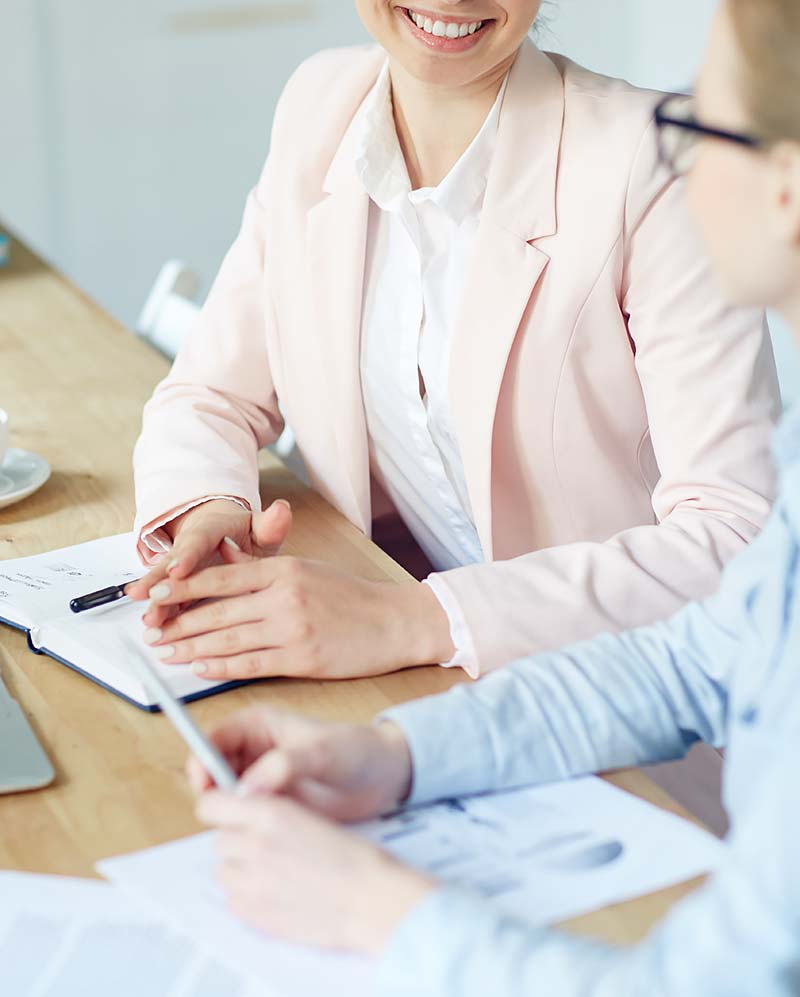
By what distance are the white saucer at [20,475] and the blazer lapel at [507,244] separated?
1.52 ft

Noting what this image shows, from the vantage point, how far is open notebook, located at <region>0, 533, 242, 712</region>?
3.35ft

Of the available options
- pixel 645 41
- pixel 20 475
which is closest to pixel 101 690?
pixel 20 475

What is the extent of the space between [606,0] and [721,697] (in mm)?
2766

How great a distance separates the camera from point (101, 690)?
103 centimetres

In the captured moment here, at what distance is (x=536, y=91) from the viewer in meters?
1.30

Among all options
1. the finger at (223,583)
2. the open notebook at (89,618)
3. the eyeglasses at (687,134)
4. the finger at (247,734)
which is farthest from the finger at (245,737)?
the eyeglasses at (687,134)

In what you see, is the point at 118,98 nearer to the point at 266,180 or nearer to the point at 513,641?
the point at 266,180

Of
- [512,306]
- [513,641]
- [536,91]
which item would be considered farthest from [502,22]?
[513,641]

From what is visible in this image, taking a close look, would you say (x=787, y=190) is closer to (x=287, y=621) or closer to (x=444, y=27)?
(x=287, y=621)

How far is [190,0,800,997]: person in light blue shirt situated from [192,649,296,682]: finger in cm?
16

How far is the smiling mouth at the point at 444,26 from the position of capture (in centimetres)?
127

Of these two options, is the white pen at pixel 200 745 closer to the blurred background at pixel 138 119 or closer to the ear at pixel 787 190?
the ear at pixel 787 190

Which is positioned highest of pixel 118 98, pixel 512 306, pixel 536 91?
pixel 536 91

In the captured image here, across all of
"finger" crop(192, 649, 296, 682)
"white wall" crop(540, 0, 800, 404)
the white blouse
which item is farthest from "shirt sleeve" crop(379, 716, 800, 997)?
"white wall" crop(540, 0, 800, 404)
